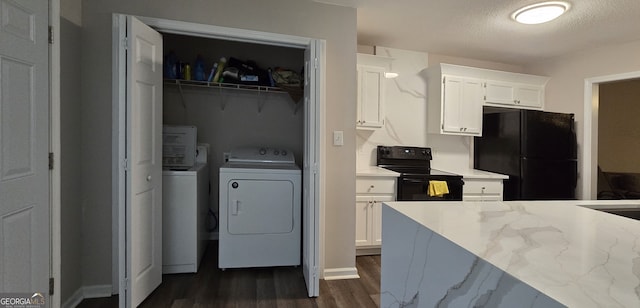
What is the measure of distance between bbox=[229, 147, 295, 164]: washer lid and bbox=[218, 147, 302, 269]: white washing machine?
0.22m

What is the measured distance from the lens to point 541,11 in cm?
229

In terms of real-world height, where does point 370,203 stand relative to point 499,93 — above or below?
below

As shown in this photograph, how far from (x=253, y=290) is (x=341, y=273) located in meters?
0.71

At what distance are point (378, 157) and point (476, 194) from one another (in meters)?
1.11

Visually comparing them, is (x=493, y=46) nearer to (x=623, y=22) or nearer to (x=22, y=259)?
(x=623, y=22)

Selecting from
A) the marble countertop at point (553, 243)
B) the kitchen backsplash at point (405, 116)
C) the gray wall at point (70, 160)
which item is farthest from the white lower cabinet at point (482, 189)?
the gray wall at point (70, 160)

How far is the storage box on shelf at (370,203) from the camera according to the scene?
2832 millimetres

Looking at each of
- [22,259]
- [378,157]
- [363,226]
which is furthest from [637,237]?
[378,157]

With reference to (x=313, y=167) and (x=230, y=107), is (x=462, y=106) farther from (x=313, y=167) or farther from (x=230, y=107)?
(x=230, y=107)

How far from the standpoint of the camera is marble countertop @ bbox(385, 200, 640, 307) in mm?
517

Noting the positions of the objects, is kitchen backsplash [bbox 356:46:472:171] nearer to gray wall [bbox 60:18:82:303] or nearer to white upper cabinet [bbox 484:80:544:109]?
white upper cabinet [bbox 484:80:544:109]

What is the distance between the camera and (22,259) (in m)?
1.32

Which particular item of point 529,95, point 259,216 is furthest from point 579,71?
point 259,216

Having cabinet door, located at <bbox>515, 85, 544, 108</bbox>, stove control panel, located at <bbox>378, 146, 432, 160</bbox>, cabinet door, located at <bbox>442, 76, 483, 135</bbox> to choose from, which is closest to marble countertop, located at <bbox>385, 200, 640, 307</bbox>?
stove control panel, located at <bbox>378, 146, 432, 160</bbox>
